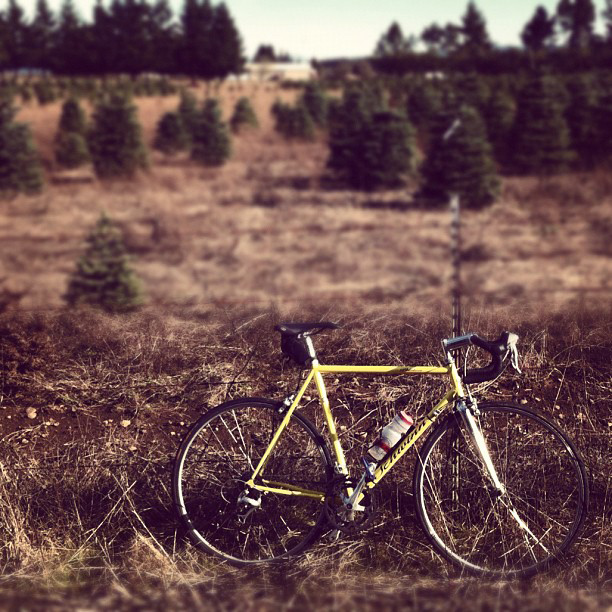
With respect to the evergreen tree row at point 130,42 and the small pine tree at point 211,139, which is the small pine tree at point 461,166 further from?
the evergreen tree row at point 130,42

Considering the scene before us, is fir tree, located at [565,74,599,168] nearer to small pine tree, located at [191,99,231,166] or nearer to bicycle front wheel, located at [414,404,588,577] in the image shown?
small pine tree, located at [191,99,231,166]

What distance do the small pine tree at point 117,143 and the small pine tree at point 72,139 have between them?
1.04 metres

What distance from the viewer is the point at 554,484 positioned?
3.38 metres

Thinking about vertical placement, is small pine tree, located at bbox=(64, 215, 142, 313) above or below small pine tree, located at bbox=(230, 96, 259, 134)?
below

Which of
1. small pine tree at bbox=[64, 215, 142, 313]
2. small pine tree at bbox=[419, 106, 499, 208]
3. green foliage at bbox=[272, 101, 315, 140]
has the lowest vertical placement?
small pine tree at bbox=[64, 215, 142, 313]

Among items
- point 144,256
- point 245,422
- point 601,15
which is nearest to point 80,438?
point 245,422

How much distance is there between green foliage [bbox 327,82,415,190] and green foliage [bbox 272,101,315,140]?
894cm

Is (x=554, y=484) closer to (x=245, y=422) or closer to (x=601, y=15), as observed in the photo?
(x=245, y=422)

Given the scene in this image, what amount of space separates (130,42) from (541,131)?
44.9 metres

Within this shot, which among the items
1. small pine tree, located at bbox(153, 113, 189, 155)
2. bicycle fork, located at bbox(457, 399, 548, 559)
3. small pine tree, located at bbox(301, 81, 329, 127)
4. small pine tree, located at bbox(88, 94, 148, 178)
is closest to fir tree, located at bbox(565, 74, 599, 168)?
small pine tree, located at bbox(301, 81, 329, 127)

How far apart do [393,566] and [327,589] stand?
33 centimetres

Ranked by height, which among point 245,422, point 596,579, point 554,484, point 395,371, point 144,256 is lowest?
point 144,256

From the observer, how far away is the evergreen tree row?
69375 mm

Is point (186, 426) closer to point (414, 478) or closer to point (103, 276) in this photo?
point (414, 478)
